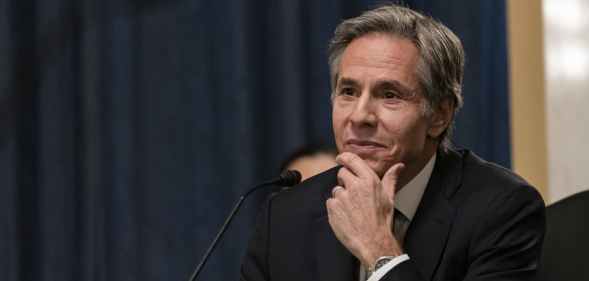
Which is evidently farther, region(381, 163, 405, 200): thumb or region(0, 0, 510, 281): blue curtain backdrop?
region(0, 0, 510, 281): blue curtain backdrop

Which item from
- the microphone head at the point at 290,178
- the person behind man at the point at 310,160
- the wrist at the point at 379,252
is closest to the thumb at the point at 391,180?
the wrist at the point at 379,252

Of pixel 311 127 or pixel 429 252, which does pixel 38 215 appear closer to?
pixel 311 127

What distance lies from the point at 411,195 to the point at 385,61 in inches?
13.2

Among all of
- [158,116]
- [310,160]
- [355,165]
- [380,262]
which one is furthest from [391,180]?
[158,116]

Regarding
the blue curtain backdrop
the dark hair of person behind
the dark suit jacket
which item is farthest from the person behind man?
the dark suit jacket

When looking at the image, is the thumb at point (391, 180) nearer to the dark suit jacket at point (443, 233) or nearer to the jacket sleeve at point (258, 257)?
the dark suit jacket at point (443, 233)

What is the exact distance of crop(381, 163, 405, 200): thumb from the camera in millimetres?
1895

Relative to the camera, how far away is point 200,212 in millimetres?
3564

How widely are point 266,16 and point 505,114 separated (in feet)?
3.57

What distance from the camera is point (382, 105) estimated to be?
1.93m

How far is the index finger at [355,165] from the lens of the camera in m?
1.90

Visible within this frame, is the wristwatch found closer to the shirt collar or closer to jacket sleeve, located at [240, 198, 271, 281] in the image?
the shirt collar

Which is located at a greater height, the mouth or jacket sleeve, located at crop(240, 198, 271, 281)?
the mouth

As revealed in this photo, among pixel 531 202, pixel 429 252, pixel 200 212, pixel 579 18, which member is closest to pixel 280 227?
pixel 429 252
